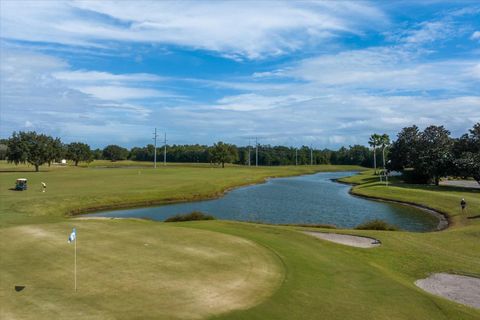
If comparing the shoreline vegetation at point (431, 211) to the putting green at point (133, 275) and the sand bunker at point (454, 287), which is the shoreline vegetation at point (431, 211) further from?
the putting green at point (133, 275)

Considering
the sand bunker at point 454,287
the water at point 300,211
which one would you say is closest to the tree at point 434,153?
the water at point 300,211

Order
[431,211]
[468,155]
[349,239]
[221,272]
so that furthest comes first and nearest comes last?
[468,155] < [431,211] < [349,239] < [221,272]

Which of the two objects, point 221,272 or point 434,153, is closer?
point 221,272

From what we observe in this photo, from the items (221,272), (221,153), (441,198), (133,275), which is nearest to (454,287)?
(221,272)

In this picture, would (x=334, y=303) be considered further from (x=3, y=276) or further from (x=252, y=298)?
(x=3, y=276)

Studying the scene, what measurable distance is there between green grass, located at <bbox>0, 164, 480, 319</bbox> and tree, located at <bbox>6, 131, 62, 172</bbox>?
263 ft

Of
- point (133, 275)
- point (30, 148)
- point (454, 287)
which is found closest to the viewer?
point (133, 275)

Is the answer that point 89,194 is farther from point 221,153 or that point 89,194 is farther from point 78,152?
point 78,152

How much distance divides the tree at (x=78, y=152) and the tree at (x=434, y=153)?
12034 centimetres

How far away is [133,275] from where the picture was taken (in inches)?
715

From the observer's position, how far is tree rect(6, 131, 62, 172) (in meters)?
105

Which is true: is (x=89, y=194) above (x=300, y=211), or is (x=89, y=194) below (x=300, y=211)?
above

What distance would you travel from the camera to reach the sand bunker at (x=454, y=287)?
18.5 m

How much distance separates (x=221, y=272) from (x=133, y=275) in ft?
12.2
